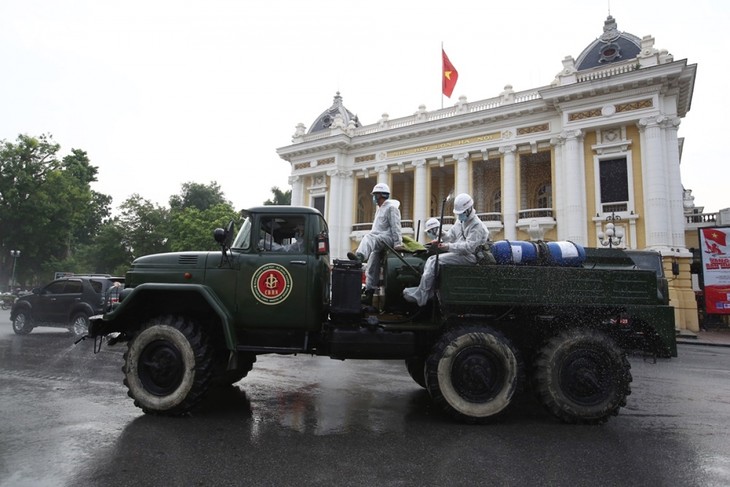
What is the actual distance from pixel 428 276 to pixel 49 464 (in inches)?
158

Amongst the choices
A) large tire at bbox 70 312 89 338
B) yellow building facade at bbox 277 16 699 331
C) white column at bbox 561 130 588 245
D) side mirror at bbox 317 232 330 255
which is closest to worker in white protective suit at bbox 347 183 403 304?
side mirror at bbox 317 232 330 255

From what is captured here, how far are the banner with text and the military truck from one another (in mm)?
21655

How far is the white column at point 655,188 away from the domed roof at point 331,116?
72.2 feet

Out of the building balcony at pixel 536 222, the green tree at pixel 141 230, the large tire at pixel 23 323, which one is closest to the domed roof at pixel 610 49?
the building balcony at pixel 536 222

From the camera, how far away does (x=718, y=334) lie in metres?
20.0

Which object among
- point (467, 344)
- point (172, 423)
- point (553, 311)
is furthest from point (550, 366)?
point (172, 423)

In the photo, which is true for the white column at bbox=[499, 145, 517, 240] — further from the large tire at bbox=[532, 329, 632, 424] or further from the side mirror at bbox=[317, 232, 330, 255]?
the side mirror at bbox=[317, 232, 330, 255]

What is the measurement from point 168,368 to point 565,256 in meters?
5.03

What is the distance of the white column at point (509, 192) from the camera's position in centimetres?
2527

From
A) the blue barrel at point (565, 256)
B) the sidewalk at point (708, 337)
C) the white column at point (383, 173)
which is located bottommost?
the sidewalk at point (708, 337)

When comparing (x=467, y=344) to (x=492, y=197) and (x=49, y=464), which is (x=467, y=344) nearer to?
(x=49, y=464)

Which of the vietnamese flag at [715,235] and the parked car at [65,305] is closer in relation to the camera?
the parked car at [65,305]

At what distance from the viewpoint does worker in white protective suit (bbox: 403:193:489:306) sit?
16.5ft

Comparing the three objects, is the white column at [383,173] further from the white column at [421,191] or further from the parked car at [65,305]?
the parked car at [65,305]
